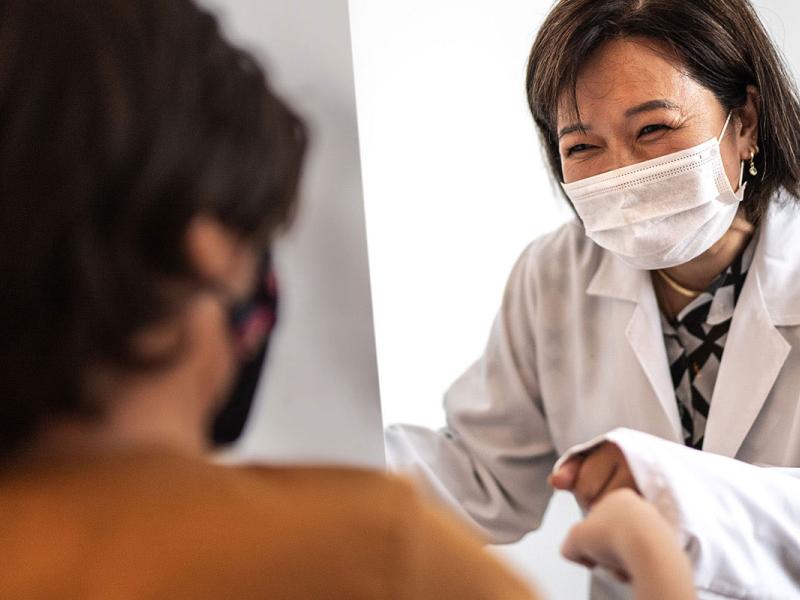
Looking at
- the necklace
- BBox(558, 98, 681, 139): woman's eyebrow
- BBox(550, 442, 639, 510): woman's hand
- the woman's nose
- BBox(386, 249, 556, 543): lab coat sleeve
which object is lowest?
BBox(386, 249, 556, 543): lab coat sleeve

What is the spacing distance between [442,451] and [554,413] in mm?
147

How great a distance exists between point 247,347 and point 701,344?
80 cm

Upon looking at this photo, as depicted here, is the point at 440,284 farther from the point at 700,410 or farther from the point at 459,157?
the point at 700,410

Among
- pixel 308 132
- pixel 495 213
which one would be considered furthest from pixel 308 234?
pixel 495 213

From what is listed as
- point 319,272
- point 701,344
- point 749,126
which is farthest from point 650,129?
point 319,272

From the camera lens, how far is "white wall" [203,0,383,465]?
942 millimetres

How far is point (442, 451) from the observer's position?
1209mm

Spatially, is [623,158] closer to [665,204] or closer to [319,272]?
[665,204]

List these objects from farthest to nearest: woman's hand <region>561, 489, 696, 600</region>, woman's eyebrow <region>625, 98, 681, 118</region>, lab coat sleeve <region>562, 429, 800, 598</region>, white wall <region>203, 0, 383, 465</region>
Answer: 1. woman's eyebrow <region>625, 98, 681, 118</region>
2. white wall <region>203, 0, 383, 465</region>
3. lab coat sleeve <region>562, 429, 800, 598</region>
4. woman's hand <region>561, 489, 696, 600</region>

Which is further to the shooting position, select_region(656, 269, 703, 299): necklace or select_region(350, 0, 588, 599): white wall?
select_region(350, 0, 588, 599): white wall

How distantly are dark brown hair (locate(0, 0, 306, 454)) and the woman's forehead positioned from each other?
0.70 metres

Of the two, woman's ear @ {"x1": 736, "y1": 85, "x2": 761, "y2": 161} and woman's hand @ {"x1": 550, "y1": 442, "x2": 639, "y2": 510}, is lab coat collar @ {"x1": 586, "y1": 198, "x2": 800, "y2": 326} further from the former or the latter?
woman's hand @ {"x1": 550, "y1": 442, "x2": 639, "y2": 510}

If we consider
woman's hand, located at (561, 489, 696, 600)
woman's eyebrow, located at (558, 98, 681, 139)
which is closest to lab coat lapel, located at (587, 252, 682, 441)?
woman's eyebrow, located at (558, 98, 681, 139)

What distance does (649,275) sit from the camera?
1.21m
